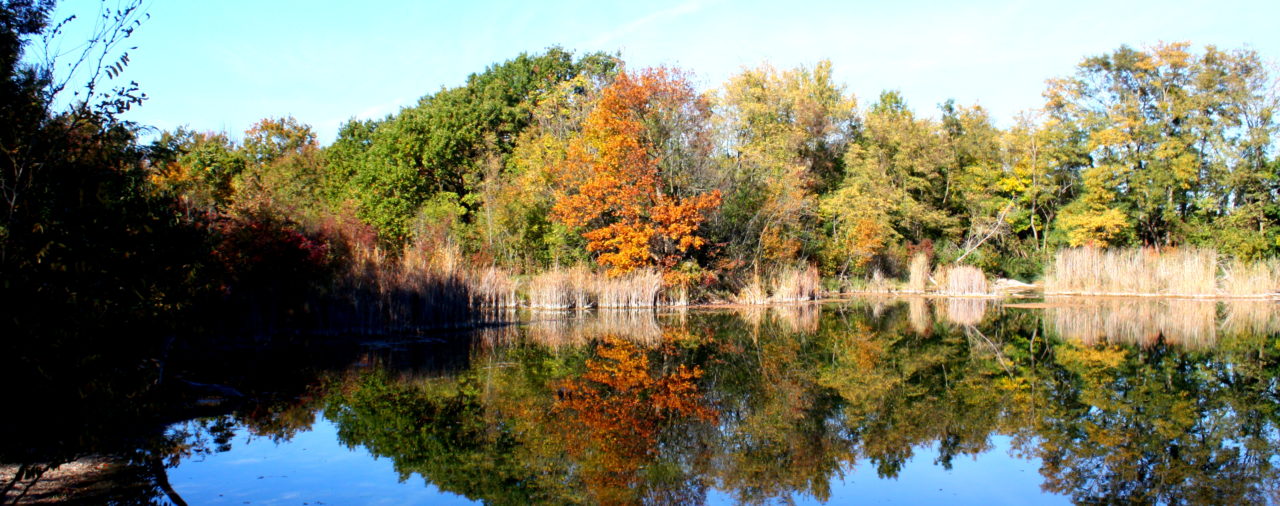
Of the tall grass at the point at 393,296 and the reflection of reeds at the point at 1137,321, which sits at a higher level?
the tall grass at the point at 393,296

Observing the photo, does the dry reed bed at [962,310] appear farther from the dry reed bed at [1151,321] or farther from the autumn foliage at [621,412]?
the autumn foliage at [621,412]

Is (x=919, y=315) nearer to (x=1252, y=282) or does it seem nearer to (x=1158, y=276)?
(x=1158, y=276)

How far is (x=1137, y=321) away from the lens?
18453mm

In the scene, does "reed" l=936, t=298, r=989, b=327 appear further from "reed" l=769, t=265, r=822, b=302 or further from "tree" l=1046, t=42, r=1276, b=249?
"tree" l=1046, t=42, r=1276, b=249

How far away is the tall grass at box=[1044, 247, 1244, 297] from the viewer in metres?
25.4

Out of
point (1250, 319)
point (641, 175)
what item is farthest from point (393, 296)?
point (1250, 319)

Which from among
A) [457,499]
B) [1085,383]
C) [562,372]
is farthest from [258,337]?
[1085,383]

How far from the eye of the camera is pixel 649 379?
36.1 ft

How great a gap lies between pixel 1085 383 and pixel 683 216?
46.7 feet

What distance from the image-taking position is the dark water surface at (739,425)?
6.37m

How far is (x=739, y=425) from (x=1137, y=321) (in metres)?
14.0

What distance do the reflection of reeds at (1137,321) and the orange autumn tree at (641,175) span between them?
9.49 meters

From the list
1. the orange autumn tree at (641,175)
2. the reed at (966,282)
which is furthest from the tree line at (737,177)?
the reed at (966,282)

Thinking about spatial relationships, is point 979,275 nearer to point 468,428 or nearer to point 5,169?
point 468,428
